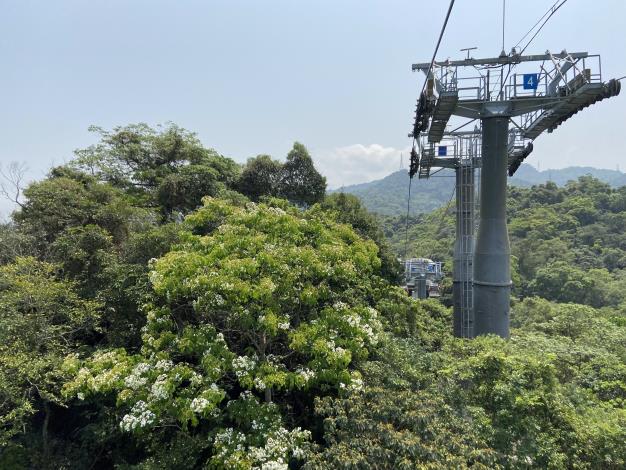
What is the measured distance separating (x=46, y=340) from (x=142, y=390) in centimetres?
509

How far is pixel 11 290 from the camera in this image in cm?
1034

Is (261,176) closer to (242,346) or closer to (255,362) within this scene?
(242,346)

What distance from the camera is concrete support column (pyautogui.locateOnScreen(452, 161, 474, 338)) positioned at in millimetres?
15047

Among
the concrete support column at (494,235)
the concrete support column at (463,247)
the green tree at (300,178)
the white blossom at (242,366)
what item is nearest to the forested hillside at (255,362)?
the white blossom at (242,366)

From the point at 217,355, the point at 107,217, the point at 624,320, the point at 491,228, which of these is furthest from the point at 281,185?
the point at 624,320

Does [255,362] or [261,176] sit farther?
[261,176]

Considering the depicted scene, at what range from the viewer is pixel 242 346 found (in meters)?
→ 8.54

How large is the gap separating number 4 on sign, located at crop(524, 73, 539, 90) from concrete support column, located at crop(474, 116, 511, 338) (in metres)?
0.98

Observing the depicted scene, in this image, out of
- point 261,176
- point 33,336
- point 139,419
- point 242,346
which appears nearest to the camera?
point 139,419

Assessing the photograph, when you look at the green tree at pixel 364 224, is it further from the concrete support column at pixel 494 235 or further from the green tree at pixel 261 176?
the concrete support column at pixel 494 235

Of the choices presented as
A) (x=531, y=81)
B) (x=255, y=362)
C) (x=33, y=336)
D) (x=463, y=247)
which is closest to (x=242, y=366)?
(x=255, y=362)

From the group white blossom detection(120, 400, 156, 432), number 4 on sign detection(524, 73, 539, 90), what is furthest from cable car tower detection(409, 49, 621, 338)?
white blossom detection(120, 400, 156, 432)

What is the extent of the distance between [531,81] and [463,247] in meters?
7.16

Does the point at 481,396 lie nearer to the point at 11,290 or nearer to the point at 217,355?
the point at 217,355
